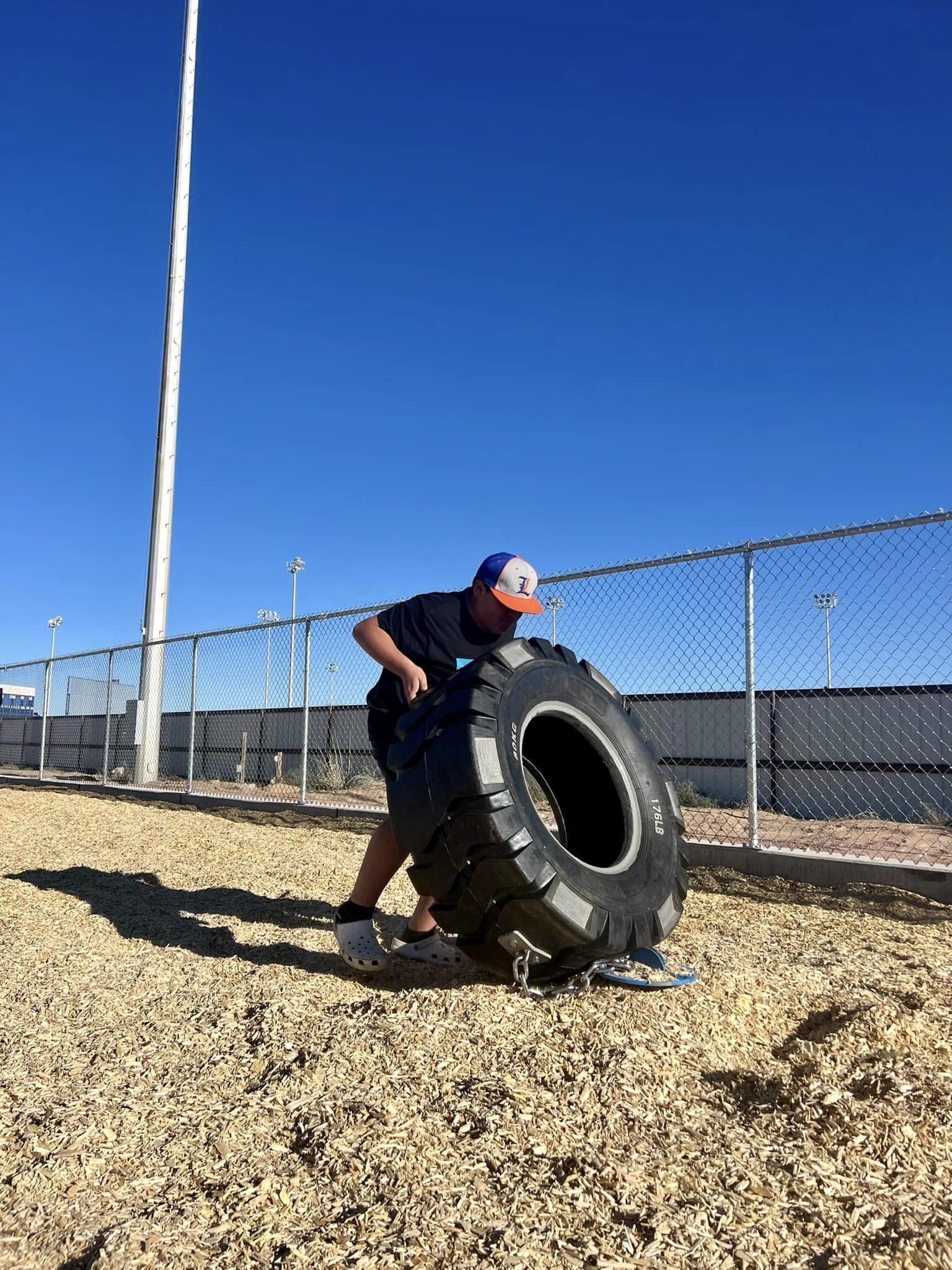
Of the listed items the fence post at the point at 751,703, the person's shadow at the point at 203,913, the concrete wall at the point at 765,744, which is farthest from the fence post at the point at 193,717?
the fence post at the point at 751,703

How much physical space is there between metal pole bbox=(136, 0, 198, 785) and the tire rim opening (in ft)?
36.1

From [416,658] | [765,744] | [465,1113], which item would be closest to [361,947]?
[416,658]

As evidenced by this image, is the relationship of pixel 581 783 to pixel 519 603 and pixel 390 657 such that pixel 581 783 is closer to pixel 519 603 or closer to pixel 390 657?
pixel 519 603

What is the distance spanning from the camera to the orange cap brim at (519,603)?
3367 millimetres

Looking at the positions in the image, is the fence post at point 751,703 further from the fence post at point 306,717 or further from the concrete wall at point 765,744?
the fence post at point 306,717

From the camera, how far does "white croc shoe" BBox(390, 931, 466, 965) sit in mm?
3469

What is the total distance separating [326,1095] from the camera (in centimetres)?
210

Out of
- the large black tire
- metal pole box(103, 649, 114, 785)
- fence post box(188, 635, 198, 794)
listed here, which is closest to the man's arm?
the large black tire

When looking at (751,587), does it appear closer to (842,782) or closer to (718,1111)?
(718,1111)

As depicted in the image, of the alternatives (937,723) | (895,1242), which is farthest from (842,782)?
(895,1242)

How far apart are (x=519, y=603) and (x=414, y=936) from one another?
1454 mm

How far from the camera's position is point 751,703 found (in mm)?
5539

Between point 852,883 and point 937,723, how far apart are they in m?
6.98

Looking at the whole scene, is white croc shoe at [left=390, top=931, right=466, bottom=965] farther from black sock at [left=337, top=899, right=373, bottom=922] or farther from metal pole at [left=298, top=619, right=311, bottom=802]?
metal pole at [left=298, top=619, right=311, bottom=802]
